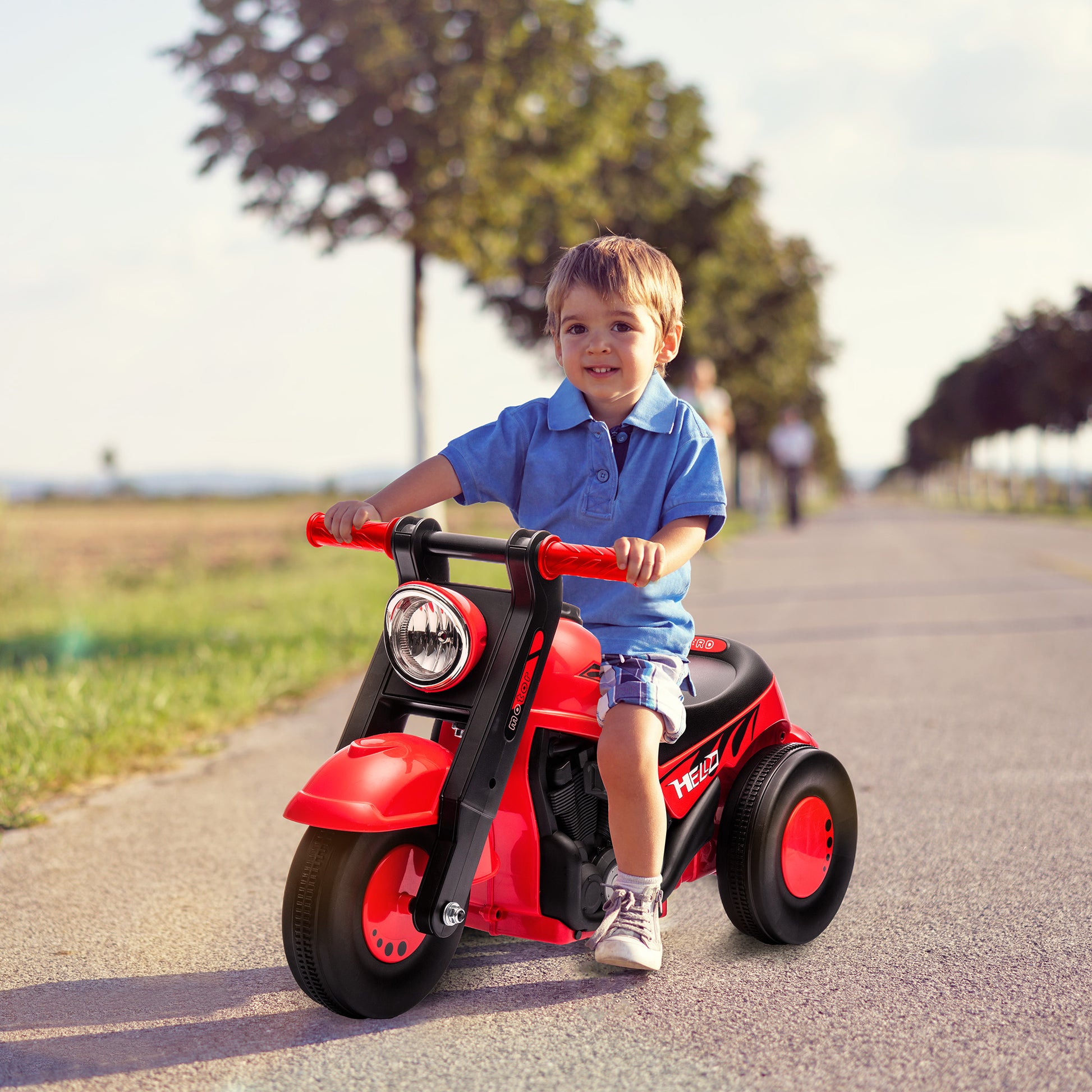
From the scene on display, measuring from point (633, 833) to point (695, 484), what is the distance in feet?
2.57

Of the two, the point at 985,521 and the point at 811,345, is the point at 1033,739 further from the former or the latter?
the point at 811,345

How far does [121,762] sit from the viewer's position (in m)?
4.80

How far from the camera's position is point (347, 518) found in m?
2.55

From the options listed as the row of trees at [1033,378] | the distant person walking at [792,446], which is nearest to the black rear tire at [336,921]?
the distant person walking at [792,446]

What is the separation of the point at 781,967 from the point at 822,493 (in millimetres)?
115653

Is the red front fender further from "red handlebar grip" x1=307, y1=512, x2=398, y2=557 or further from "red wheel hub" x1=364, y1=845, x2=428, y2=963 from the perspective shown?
"red handlebar grip" x1=307, y1=512, x2=398, y2=557

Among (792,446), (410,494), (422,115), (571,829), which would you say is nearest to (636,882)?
(571,829)

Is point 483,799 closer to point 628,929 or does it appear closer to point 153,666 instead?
point 628,929

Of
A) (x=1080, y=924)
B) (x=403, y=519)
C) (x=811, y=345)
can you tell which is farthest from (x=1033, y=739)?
(x=811, y=345)

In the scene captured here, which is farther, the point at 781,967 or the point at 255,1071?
the point at 781,967

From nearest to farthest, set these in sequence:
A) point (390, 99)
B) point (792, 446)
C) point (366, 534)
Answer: point (366, 534), point (390, 99), point (792, 446)

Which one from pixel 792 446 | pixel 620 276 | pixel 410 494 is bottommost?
pixel 410 494

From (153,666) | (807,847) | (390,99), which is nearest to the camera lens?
(807,847)

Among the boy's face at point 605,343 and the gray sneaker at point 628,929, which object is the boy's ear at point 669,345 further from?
the gray sneaker at point 628,929
